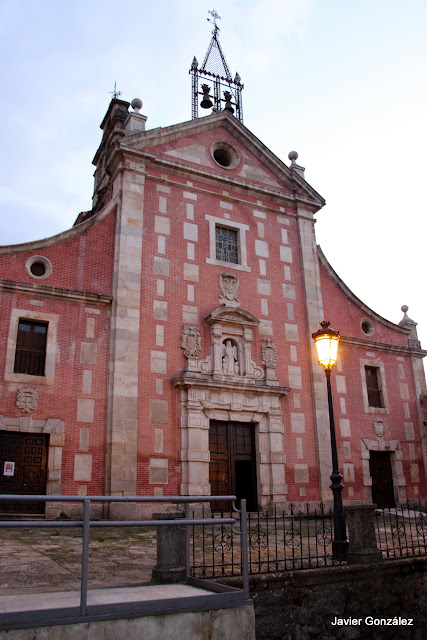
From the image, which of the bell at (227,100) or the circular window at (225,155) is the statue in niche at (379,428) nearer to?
the circular window at (225,155)

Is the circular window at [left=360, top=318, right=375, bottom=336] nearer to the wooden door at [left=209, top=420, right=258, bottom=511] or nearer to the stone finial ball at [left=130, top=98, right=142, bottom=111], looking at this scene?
the wooden door at [left=209, top=420, right=258, bottom=511]

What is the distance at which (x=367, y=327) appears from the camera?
21.7 m

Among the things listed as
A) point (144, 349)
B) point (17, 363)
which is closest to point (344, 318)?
point (144, 349)

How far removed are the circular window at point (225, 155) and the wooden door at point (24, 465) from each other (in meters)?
11.8

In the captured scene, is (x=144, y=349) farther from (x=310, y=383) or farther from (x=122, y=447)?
(x=310, y=383)

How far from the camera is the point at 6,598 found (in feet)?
17.7

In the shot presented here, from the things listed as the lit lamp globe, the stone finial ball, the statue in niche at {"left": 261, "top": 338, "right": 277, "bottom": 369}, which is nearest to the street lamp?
the lit lamp globe

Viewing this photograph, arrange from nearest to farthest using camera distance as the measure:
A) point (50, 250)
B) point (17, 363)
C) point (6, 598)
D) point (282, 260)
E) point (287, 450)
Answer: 1. point (6, 598)
2. point (17, 363)
3. point (50, 250)
4. point (287, 450)
5. point (282, 260)

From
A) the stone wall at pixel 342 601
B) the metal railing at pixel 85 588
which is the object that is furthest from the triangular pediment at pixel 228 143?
the metal railing at pixel 85 588

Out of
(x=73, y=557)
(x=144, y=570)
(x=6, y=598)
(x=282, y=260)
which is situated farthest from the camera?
(x=282, y=260)

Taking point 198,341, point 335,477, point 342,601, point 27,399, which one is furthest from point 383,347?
point 342,601

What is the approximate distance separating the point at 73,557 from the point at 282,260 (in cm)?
1379

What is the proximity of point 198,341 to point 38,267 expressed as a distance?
17.0 ft

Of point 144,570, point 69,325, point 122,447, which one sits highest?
point 69,325
